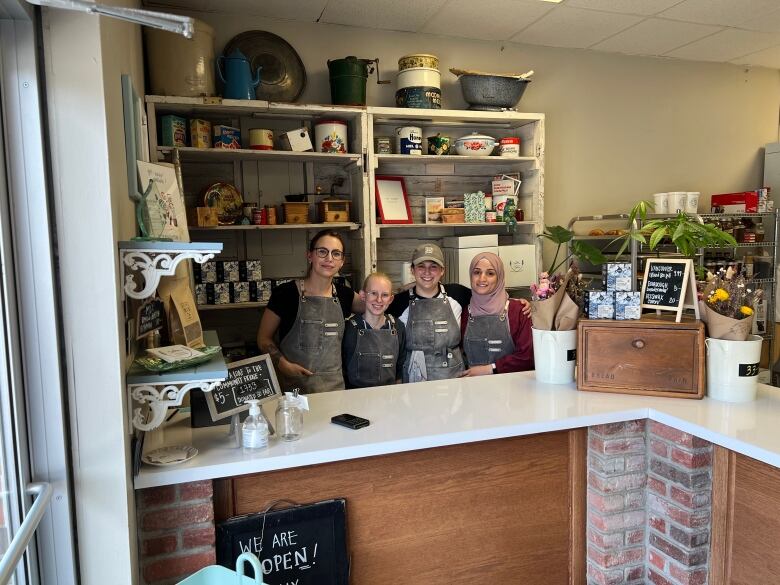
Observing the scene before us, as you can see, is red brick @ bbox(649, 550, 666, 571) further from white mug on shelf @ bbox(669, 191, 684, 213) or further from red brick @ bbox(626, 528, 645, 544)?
white mug on shelf @ bbox(669, 191, 684, 213)

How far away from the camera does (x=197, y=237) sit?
11.3ft

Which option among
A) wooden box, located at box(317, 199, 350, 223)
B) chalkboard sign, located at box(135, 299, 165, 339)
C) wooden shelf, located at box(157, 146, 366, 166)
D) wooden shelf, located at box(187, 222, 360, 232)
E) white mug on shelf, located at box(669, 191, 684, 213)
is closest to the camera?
chalkboard sign, located at box(135, 299, 165, 339)

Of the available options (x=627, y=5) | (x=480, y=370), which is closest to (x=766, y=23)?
(x=627, y=5)

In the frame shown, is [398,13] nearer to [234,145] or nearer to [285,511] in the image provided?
[234,145]

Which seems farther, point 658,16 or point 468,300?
point 658,16

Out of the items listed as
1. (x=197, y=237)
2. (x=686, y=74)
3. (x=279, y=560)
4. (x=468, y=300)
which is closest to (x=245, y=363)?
(x=279, y=560)

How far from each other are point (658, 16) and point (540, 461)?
3051mm

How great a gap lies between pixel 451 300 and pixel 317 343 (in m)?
0.71

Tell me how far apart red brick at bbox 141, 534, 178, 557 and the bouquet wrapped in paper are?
170 centimetres

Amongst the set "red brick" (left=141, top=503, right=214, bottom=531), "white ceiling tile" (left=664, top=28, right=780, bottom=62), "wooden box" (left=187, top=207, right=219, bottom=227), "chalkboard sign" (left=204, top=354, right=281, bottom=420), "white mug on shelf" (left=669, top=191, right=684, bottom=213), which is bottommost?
"red brick" (left=141, top=503, right=214, bottom=531)

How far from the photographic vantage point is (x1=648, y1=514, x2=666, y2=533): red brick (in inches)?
73.6

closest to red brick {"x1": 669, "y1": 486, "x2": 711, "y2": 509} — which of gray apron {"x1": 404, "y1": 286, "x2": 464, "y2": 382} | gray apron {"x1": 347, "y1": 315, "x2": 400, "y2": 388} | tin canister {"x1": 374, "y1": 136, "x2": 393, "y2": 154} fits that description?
gray apron {"x1": 404, "y1": 286, "x2": 464, "y2": 382}

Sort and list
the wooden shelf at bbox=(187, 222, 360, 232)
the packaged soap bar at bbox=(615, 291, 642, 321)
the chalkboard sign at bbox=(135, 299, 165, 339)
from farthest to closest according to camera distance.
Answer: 1. the wooden shelf at bbox=(187, 222, 360, 232)
2. the packaged soap bar at bbox=(615, 291, 642, 321)
3. the chalkboard sign at bbox=(135, 299, 165, 339)

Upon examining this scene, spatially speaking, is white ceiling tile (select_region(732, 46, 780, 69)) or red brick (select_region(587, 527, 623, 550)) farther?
white ceiling tile (select_region(732, 46, 780, 69))
